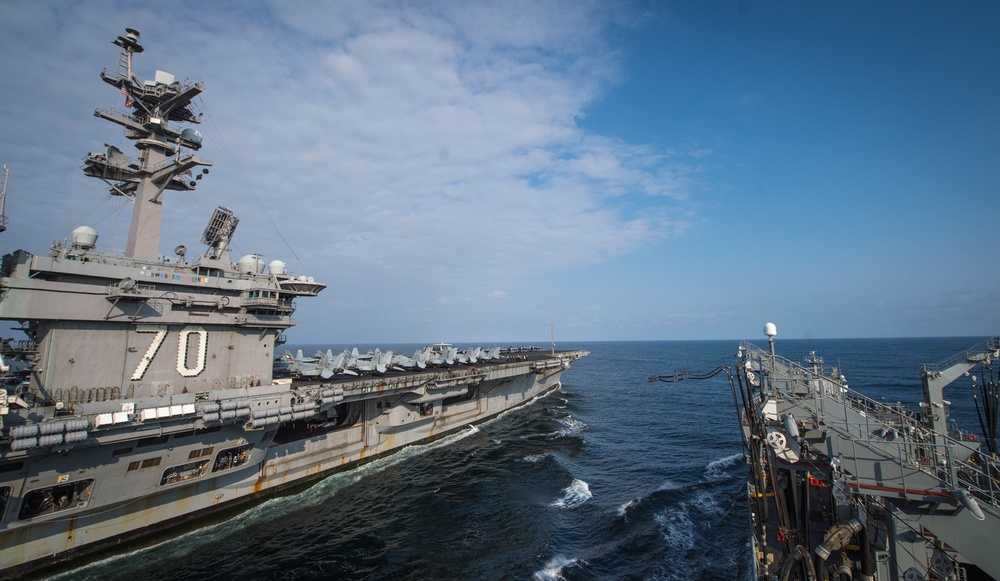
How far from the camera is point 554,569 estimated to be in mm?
14281

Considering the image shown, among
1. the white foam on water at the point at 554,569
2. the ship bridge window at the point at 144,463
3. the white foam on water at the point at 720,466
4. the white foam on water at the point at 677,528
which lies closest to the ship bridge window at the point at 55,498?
the ship bridge window at the point at 144,463

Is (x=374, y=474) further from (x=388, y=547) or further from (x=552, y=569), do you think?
(x=552, y=569)

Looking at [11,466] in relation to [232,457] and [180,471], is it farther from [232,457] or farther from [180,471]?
[232,457]

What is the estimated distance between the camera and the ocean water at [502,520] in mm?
14531

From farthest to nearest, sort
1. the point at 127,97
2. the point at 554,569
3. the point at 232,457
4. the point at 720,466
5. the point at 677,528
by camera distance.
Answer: the point at 720,466 → the point at 127,97 → the point at 232,457 → the point at 677,528 → the point at 554,569

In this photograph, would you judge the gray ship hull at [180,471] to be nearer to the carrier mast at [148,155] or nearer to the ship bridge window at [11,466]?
the ship bridge window at [11,466]

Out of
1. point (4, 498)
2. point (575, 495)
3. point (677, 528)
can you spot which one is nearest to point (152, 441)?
point (4, 498)

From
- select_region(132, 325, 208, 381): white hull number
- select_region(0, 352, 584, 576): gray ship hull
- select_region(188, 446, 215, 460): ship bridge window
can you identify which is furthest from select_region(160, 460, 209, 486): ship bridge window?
select_region(132, 325, 208, 381): white hull number

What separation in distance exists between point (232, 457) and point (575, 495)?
1494cm

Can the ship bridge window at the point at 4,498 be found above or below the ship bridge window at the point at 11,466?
below

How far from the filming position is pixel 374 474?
23.2 meters

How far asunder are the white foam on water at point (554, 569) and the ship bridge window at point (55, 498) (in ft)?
49.0

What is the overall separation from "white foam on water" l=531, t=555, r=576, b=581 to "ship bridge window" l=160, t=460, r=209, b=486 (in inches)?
521

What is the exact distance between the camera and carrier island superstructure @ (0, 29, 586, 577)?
14.0 meters
